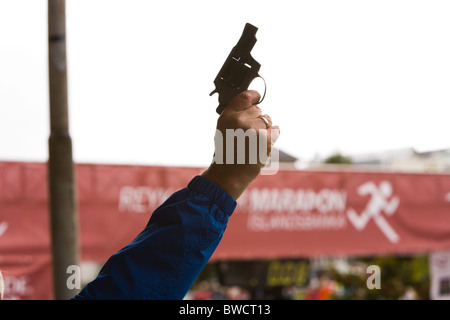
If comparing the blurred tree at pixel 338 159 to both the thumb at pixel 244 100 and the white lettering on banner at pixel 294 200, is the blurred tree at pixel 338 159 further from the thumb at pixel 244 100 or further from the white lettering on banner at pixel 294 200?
the thumb at pixel 244 100

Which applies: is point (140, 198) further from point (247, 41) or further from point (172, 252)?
point (172, 252)

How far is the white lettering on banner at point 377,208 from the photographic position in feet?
16.1

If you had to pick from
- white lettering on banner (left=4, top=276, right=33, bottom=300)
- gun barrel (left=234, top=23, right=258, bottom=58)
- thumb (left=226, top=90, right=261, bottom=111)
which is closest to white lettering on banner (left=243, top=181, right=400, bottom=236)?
white lettering on banner (left=4, top=276, right=33, bottom=300)

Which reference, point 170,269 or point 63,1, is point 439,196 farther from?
point 170,269

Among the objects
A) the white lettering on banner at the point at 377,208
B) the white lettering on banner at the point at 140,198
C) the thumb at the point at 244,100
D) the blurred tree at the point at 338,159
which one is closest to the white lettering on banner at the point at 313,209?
the white lettering on banner at the point at 377,208

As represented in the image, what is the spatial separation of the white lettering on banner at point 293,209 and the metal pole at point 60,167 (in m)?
2.07

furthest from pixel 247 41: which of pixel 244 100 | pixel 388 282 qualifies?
pixel 388 282

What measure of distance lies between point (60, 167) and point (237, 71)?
5.38ft

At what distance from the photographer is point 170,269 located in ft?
2.95

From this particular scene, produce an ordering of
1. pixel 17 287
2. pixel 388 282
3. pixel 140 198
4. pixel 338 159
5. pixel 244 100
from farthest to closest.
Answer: pixel 338 159 < pixel 388 282 < pixel 140 198 < pixel 17 287 < pixel 244 100

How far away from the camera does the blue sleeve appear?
90cm

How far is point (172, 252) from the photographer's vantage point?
901 mm

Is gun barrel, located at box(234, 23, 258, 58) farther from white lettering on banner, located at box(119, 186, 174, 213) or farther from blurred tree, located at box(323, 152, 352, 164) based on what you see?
blurred tree, located at box(323, 152, 352, 164)
